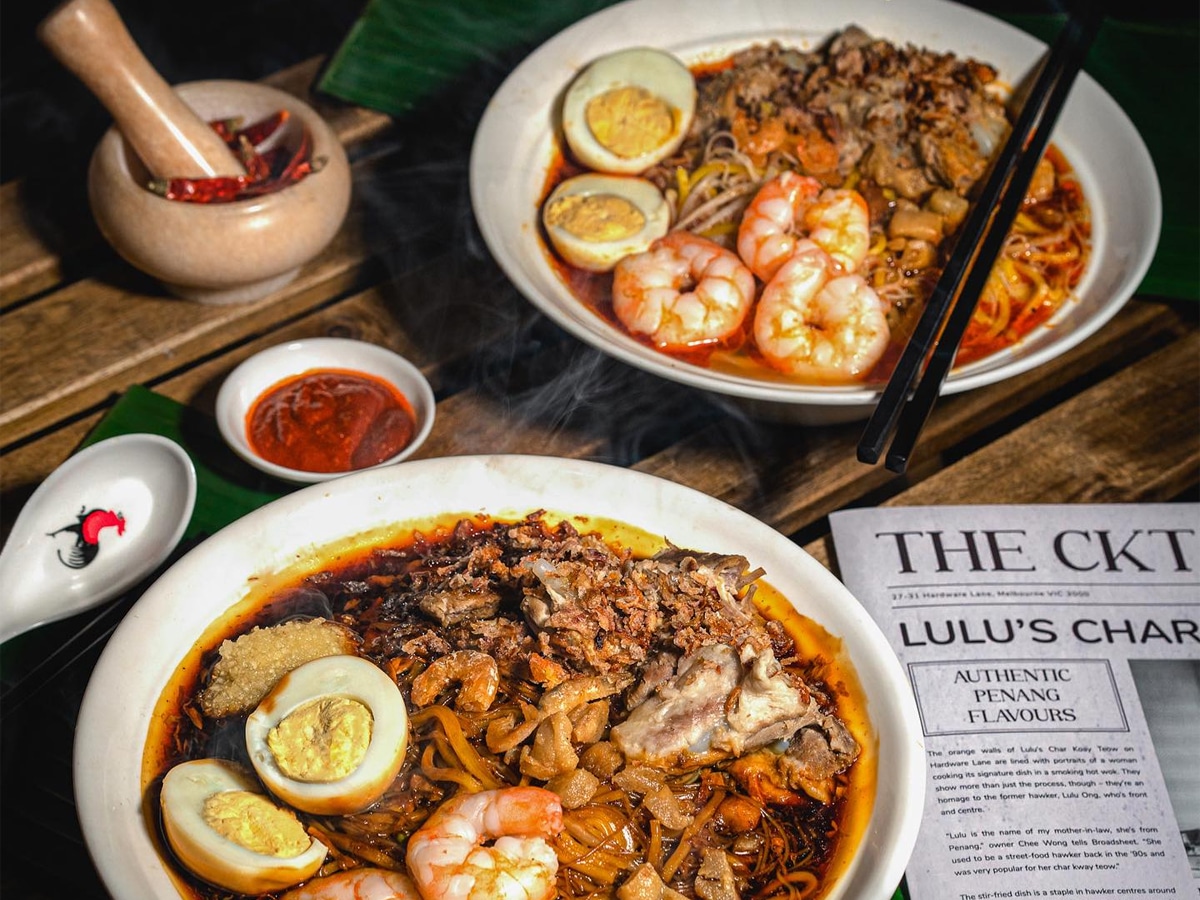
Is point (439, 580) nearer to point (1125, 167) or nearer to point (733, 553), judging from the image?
point (733, 553)

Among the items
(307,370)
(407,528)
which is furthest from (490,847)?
(307,370)

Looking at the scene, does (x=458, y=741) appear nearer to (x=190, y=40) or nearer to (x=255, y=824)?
(x=255, y=824)

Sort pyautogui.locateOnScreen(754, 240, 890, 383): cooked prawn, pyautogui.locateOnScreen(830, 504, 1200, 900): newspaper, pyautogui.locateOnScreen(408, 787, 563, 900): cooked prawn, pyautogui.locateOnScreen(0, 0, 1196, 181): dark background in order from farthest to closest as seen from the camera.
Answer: pyautogui.locateOnScreen(0, 0, 1196, 181): dark background
pyautogui.locateOnScreen(754, 240, 890, 383): cooked prawn
pyautogui.locateOnScreen(830, 504, 1200, 900): newspaper
pyautogui.locateOnScreen(408, 787, 563, 900): cooked prawn

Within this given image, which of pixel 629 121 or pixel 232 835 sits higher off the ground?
pixel 629 121

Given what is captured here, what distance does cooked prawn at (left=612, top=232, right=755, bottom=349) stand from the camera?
2.57m

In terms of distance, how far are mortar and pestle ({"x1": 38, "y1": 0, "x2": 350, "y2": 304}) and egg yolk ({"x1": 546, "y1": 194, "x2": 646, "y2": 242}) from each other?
0.54 metres

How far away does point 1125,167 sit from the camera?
294cm

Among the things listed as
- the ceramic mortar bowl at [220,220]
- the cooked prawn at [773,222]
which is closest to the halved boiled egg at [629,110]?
the cooked prawn at [773,222]

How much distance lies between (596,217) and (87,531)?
4.60ft

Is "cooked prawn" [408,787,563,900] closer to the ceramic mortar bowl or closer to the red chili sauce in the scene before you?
the red chili sauce

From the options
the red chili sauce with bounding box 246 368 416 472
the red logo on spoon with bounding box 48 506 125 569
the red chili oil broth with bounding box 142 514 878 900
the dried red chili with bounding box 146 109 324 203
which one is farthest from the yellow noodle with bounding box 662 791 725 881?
the dried red chili with bounding box 146 109 324 203

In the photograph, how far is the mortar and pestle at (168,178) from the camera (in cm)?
241

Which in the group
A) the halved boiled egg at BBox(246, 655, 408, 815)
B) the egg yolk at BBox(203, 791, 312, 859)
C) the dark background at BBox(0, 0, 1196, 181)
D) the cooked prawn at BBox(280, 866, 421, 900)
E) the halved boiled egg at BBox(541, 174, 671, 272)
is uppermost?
the halved boiled egg at BBox(541, 174, 671, 272)

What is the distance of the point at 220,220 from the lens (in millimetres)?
2492
